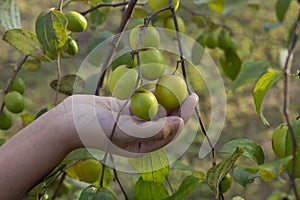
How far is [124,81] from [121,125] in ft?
0.22

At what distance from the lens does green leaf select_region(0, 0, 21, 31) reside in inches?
43.9

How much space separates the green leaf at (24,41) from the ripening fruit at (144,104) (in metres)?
0.36

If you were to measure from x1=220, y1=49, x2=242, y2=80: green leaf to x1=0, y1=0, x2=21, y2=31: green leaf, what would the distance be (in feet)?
1.69

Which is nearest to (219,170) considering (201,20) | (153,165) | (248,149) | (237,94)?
(248,149)

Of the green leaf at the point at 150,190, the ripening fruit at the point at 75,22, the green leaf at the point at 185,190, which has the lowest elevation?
the green leaf at the point at 150,190

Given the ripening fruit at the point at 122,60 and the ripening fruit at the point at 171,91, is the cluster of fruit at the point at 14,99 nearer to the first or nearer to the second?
the ripening fruit at the point at 122,60

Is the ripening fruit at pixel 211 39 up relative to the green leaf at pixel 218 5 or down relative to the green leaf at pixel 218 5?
down

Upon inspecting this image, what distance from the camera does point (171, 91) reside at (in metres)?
0.79

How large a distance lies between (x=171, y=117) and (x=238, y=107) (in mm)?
1944

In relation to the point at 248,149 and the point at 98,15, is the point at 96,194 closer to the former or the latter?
the point at 248,149

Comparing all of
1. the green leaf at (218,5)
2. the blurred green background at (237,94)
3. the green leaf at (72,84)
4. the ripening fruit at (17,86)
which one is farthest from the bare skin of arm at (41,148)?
the blurred green background at (237,94)

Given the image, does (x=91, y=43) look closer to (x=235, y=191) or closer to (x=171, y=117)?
(x=171, y=117)

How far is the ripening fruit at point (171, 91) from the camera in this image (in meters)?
0.79

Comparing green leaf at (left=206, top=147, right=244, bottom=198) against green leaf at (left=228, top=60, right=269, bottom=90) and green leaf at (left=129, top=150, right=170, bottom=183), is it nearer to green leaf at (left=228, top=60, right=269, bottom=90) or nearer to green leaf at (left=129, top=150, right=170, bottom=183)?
green leaf at (left=129, top=150, right=170, bottom=183)
